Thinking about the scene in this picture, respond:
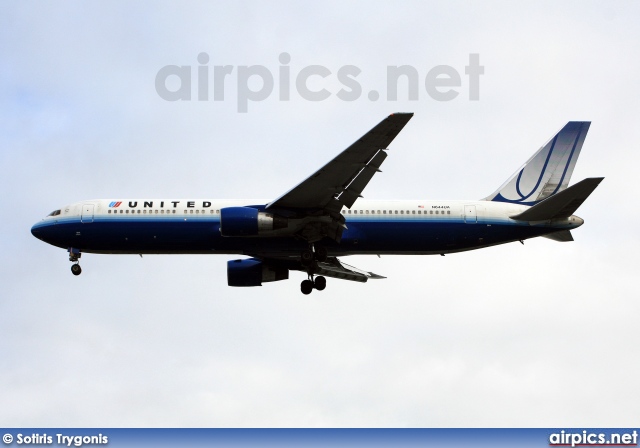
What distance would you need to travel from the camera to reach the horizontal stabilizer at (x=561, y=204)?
160 feet

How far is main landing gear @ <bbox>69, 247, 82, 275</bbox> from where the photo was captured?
53312 mm

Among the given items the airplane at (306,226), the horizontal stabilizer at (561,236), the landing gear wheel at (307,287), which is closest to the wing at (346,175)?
the airplane at (306,226)

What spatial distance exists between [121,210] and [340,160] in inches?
488

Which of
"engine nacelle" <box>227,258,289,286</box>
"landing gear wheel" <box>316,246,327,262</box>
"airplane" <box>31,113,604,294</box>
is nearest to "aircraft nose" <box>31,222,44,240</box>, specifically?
"airplane" <box>31,113,604,294</box>

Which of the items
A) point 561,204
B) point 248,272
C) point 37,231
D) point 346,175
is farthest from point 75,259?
point 561,204

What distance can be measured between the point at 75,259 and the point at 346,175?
50.3 feet

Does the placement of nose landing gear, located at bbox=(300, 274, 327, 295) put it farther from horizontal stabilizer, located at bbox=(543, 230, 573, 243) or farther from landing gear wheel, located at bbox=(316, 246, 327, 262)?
horizontal stabilizer, located at bbox=(543, 230, 573, 243)

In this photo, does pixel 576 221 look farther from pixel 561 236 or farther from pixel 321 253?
pixel 321 253

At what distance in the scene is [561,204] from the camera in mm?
50688

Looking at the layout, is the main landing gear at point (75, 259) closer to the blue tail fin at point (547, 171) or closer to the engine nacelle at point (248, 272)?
the engine nacelle at point (248, 272)

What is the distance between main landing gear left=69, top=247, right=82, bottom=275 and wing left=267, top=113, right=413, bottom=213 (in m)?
10.6

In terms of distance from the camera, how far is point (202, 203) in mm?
52375

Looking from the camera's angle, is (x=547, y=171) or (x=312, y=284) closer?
(x=312, y=284)

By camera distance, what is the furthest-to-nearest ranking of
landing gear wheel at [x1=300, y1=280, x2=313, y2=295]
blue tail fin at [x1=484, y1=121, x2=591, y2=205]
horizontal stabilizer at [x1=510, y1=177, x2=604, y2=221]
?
blue tail fin at [x1=484, y1=121, x2=591, y2=205] < landing gear wheel at [x1=300, y1=280, x2=313, y2=295] < horizontal stabilizer at [x1=510, y1=177, x2=604, y2=221]
